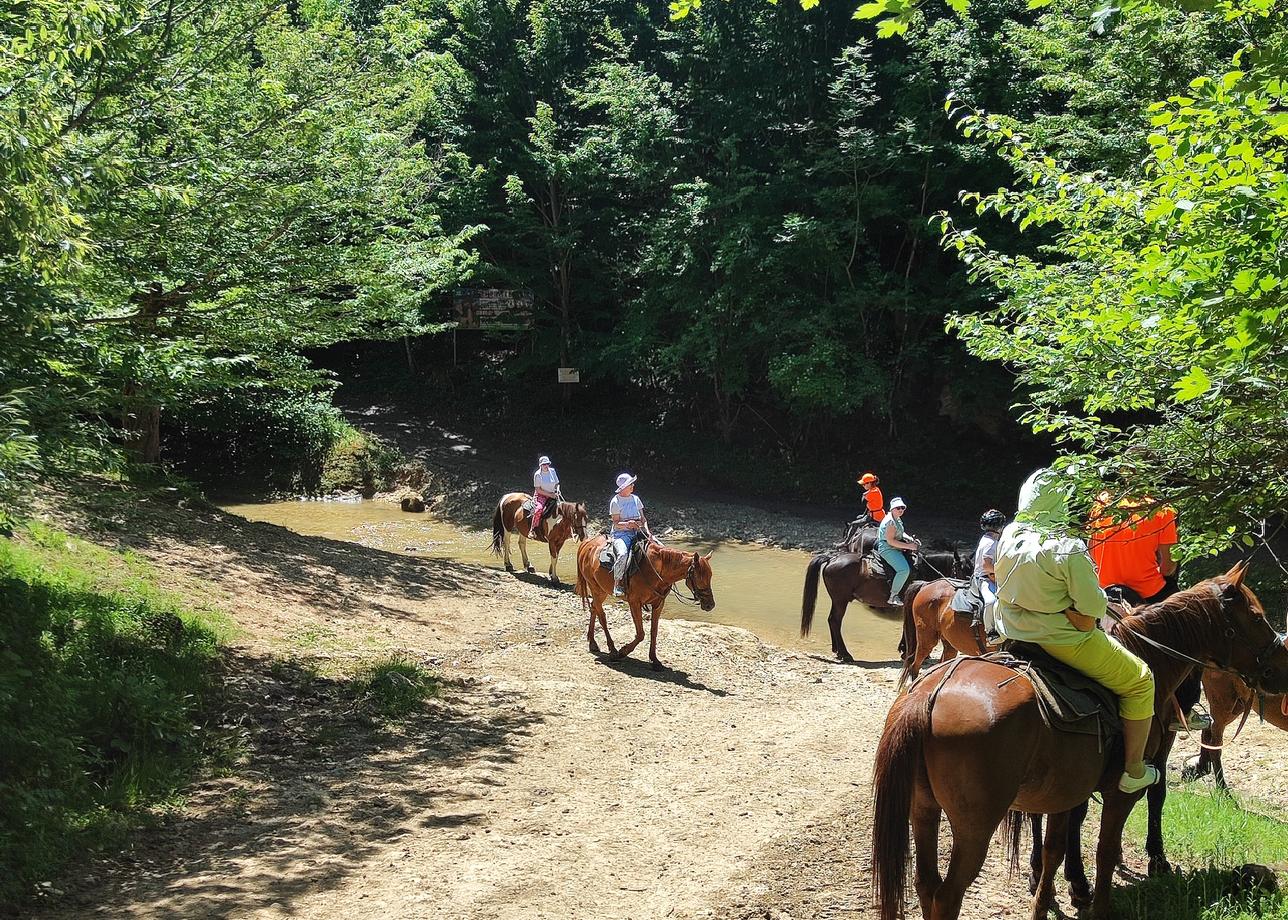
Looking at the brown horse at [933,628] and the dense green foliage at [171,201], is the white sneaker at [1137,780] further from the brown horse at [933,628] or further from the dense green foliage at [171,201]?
the dense green foliage at [171,201]

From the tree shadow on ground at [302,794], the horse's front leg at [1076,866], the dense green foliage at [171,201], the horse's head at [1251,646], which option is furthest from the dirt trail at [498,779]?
the dense green foliage at [171,201]

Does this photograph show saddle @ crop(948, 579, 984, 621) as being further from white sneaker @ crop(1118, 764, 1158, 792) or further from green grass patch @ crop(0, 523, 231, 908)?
green grass patch @ crop(0, 523, 231, 908)

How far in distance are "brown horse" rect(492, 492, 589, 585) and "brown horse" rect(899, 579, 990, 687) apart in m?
7.08

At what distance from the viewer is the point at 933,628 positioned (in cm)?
1065

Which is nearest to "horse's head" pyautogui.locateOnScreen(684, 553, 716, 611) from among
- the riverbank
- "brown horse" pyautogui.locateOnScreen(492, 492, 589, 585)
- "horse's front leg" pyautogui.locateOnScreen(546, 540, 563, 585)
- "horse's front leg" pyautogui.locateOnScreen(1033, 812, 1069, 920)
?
"brown horse" pyautogui.locateOnScreen(492, 492, 589, 585)

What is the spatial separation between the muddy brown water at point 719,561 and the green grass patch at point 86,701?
8.89 metres

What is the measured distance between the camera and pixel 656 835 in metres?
6.54

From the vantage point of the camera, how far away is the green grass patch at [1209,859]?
4.97m

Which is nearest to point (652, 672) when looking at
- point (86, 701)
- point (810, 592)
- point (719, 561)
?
point (810, 592)

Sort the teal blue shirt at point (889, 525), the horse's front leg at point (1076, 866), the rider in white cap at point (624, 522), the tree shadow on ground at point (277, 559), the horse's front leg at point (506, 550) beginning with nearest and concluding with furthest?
the horse's front leg at point (1076, 866), the rider in white cap at point (624, 522), the tree shadow on ground at point (277, 559), the teal blue shirt at point (889, 525), the horse's front leg at point (506, 550)

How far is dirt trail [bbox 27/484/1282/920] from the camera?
Answer: 5566mm

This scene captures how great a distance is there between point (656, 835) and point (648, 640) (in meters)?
6.51

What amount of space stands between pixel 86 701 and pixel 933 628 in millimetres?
8327

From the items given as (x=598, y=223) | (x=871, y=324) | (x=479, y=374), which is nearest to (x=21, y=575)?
(x=871, y=324)
